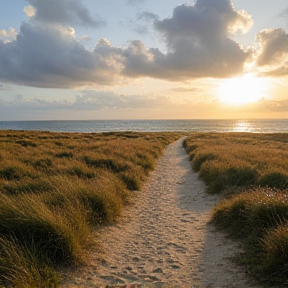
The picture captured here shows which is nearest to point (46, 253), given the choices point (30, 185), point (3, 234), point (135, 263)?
point (3, 234)

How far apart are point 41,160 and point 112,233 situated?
10.8 m

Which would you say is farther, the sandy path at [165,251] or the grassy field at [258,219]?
the sandy path at [165,251]

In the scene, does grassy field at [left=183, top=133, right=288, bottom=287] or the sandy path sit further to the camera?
the sandy path

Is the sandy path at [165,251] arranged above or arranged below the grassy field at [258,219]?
below

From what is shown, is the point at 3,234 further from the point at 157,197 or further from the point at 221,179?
the point at 221,179

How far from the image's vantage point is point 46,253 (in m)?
5.30

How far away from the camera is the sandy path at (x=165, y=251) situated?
5.21 metres

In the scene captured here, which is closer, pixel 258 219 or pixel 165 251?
pixel 165 251

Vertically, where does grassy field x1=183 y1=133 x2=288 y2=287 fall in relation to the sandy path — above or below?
above

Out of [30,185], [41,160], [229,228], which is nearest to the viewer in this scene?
[229,228]

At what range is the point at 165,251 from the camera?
6.56m

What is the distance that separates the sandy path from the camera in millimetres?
5207

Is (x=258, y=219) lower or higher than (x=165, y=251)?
higher

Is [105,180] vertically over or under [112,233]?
over
